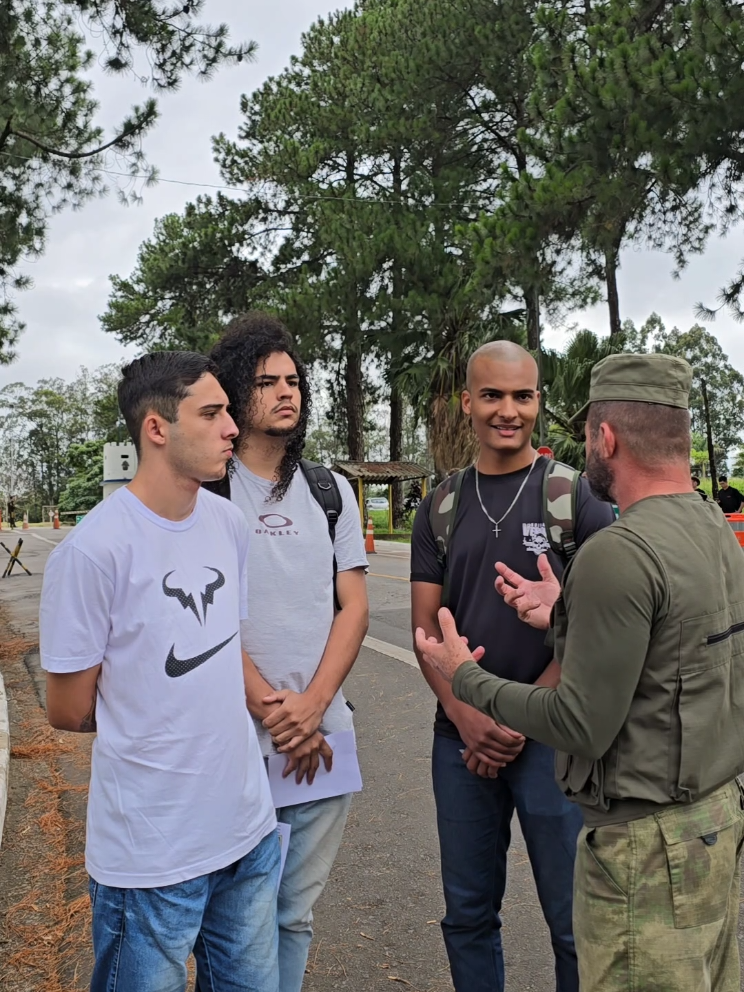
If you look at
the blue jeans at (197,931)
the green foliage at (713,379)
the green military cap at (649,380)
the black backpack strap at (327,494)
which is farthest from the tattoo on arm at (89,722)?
the green foliage at (713,379)

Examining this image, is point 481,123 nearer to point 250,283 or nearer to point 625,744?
point 250,283

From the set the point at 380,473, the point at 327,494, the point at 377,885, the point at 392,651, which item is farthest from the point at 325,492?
the point at 380,473

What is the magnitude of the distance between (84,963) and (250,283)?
97.9 ft

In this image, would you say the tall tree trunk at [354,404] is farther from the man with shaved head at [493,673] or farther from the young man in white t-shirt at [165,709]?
the young man in white t-shirt at [165,709]

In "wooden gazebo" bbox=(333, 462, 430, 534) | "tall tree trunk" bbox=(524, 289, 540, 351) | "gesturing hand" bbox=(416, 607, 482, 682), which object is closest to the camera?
"gesturing hand" bbox=(416, 607, 482, 682)

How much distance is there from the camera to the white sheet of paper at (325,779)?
7.39ft

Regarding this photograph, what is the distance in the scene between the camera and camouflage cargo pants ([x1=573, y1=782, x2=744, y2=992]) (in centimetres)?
166

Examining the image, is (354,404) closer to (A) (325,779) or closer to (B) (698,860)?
(A) (325,779)

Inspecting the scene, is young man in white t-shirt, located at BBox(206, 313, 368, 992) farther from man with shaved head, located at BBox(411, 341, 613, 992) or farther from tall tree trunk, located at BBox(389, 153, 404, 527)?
tall tree trunk, located at BBox(389, 153, 404, 527)

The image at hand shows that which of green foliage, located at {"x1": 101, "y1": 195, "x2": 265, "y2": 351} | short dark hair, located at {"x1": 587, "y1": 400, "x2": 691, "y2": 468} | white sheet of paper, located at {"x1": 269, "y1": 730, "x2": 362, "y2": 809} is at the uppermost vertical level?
green foliage, located at {"x1": 101, "y1": 195, "x2": 265, "y2": 351}

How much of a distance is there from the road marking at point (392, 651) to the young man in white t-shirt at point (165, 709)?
6140 millimetres

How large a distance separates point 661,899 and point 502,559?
1020 millimetres

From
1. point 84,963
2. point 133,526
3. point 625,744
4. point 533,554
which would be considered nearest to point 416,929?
point 84,963

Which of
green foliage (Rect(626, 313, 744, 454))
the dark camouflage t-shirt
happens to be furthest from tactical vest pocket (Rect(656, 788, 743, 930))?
green foliage (Rect(626, 313, 744, 454))
